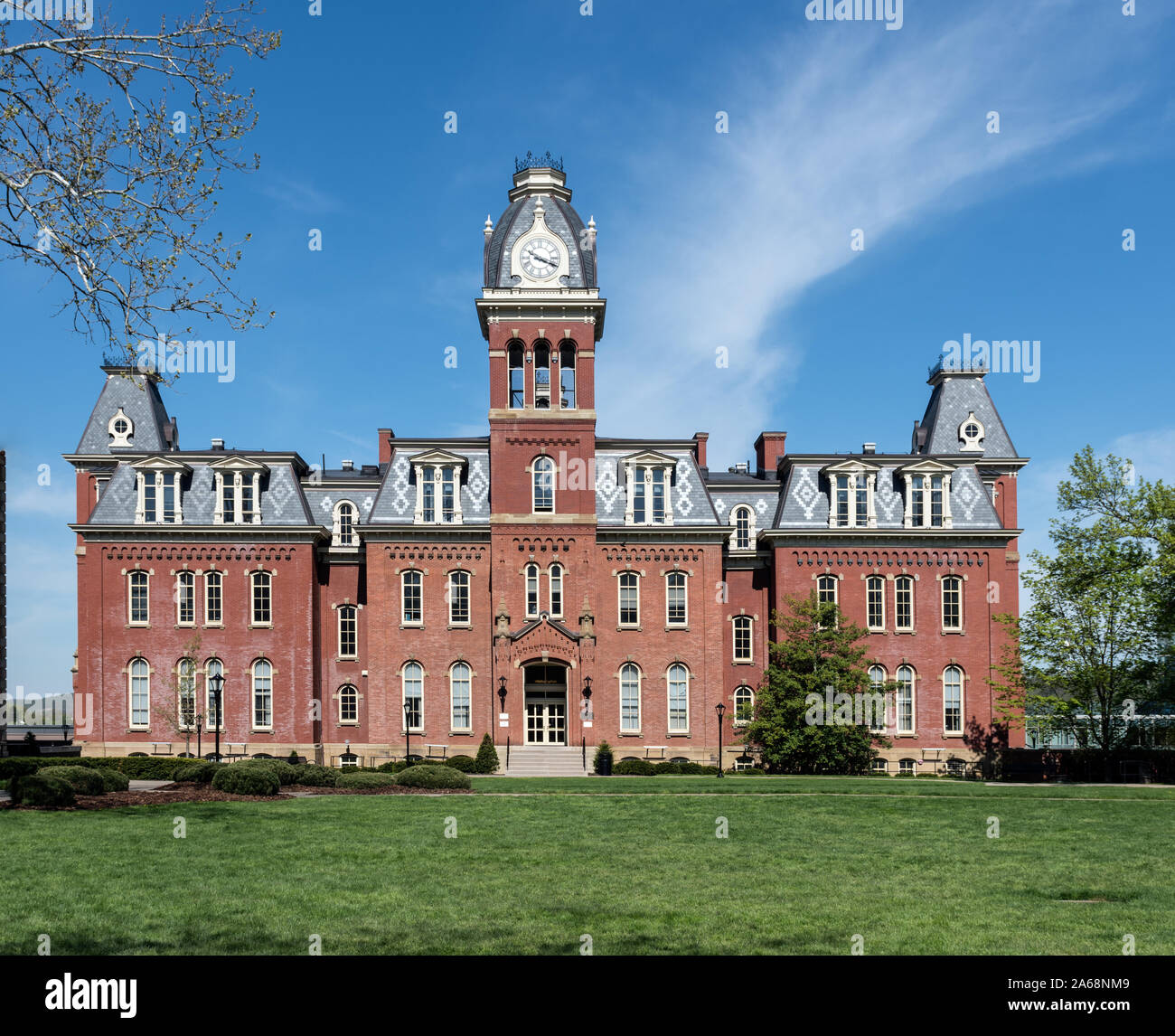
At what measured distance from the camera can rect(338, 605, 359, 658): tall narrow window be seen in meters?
46.8

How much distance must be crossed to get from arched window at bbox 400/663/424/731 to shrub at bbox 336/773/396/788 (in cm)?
1450

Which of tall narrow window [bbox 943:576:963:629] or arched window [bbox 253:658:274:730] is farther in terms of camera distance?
tall narrow window [bbox 943:576:963:629]

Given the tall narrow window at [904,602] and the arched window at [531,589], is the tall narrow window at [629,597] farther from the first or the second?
the tall narrow window at [904,602]

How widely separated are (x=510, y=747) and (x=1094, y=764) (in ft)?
77.1

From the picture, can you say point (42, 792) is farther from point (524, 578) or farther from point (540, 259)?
point (540, 259)

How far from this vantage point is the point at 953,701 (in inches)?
1768

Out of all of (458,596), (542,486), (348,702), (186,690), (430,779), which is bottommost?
(430,779)

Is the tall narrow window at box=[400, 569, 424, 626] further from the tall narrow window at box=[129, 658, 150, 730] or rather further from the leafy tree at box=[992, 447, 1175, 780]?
the leafy tree at box=[992, 447, 1175, 780]

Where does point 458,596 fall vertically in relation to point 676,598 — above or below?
above

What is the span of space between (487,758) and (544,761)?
253 centimetres

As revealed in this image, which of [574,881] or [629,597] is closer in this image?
[574,881]

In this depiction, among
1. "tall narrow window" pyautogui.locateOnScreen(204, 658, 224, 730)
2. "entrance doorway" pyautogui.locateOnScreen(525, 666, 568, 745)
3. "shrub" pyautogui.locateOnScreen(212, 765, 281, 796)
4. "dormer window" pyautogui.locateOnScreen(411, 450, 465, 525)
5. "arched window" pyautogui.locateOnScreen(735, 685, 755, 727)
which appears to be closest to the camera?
"shrub" pyautogui.locateOnScreen(212, 765, 281, 796)

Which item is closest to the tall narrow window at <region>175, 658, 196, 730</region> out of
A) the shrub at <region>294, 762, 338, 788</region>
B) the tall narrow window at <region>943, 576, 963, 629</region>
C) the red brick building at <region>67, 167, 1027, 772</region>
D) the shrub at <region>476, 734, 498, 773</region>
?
the red brick building at <region>67, 167, 1027, 772</region>

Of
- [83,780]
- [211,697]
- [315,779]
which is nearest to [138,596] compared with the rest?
[211,697]
